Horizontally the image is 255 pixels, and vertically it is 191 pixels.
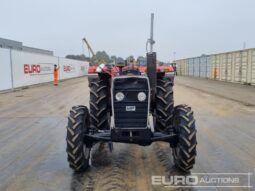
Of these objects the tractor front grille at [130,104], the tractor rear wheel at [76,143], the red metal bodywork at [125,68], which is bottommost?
the tractor rear wheel at [76,143]

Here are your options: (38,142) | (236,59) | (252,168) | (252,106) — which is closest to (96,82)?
(38,142)

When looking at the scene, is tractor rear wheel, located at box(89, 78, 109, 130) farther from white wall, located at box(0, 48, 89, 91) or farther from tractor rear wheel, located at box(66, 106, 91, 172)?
white wall, located at box(0, 48, 89, 91)

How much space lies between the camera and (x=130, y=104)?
499cm

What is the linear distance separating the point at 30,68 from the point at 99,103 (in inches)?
751

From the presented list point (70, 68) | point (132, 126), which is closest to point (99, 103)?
point (132, 126)

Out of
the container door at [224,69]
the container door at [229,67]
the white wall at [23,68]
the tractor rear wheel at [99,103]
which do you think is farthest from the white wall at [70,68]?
the tractor rear wheel at [99,103]

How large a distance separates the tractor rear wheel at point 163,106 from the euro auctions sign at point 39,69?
721 inches

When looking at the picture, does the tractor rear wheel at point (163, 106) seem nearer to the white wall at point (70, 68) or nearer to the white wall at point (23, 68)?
the white wall at point (23, 68)

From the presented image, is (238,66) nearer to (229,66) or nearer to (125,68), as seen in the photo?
(229,66)


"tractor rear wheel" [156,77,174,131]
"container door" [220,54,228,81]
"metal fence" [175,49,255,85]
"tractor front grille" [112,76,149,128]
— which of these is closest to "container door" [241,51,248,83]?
"metal fence" [175,49,255,85]

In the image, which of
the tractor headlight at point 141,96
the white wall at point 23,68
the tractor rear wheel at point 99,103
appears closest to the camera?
the tractor headlight at point 141,96

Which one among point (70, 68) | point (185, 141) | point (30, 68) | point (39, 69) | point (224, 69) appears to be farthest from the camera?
point (70, 68)

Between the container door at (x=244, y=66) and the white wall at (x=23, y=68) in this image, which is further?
the container door at (x=244, y=66)

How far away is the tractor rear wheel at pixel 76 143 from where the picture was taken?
4832 mm
